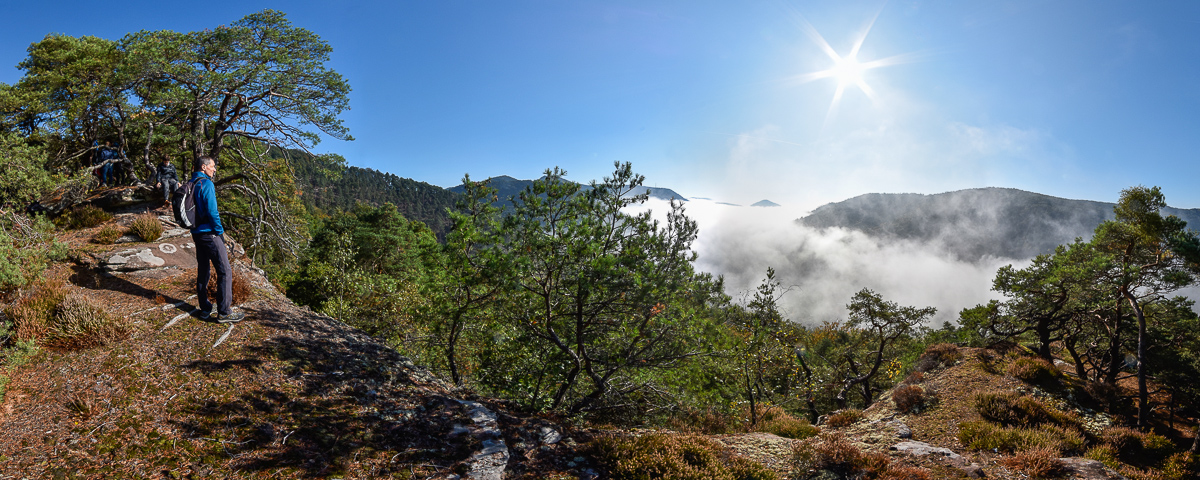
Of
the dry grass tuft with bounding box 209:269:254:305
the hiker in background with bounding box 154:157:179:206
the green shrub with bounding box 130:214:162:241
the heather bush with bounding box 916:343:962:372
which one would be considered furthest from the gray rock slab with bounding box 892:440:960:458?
the hiker in background with bounding box 154:157:179:206

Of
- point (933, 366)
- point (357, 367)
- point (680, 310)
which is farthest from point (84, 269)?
point (933, 366)

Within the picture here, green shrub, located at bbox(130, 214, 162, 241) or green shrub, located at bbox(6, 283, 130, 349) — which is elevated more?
green shrub, located at bbox(130, 214, 162, 241)

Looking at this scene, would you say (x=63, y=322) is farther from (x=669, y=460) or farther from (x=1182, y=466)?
(x=1182, y=466)

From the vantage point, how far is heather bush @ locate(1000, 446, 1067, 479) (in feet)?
24.2

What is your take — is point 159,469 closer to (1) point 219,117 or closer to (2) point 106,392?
(2) point 106,392

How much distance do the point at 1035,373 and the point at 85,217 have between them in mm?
29687

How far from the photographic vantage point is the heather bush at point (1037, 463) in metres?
7.38

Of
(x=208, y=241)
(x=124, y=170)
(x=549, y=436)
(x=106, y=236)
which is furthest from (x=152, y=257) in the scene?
(x=124, y=170)

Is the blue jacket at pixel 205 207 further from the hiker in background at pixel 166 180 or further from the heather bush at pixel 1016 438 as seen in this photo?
the heather bush at pixel 1016 438

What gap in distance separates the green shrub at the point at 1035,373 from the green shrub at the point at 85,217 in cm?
2874

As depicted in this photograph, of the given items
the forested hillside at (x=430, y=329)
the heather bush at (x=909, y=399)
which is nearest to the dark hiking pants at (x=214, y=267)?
the forested hillside at (x=430, y=329)

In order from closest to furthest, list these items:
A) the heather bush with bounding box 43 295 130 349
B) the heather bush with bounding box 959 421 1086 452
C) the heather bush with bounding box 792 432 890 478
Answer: the heather bush with bounding box 43 295 130 349
the heather bush with bounding box 792 432 890 478
the heather bush with bounding box 959 421 1086 452

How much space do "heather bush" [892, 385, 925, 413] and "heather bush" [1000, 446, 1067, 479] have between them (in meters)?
4.42

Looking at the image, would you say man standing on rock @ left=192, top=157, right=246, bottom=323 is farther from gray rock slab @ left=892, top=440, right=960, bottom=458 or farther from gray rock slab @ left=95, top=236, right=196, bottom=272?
gray rock slab @ left=892, top=440, right=960, bottom=458
